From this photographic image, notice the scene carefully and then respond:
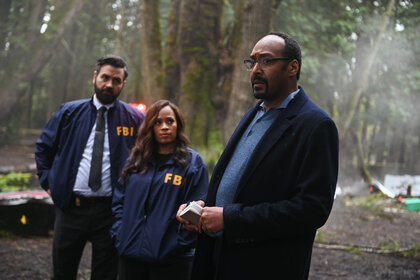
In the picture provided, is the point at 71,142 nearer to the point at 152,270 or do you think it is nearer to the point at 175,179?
the point at 175,179

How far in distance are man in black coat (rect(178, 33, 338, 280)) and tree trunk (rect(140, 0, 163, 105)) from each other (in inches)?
293

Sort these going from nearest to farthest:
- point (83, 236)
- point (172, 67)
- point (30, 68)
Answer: point (83, 236) < point (172, 67) < point (30, 68)

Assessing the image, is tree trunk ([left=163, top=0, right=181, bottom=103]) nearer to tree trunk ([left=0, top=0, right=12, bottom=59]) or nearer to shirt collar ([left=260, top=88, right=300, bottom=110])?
shirt collar ([left=260, top=88, right=300, bottom=110])

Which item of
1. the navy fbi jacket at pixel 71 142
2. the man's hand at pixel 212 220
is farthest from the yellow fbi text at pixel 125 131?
the man's hand at pixel 212 220

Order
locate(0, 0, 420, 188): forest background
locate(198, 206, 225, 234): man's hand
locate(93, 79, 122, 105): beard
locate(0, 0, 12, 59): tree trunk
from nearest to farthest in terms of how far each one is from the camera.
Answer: locate(198, 206, 225, 234): man's hand < locate(93, 79, 122, 105): beard < locate(0, 0, 420, 188): forest background < locate(0, 0, 12, 59): tree trunk

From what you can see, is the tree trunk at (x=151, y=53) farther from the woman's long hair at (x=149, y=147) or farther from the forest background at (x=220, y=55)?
the woman's long hair at (x=149, y=147)

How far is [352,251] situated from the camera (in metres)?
6.73

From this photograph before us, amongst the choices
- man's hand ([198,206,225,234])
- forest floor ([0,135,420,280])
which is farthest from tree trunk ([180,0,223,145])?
man's hand ([198,206,225,234])

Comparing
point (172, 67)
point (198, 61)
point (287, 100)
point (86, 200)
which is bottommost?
point (86, 200)

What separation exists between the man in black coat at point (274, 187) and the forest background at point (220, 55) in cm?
553

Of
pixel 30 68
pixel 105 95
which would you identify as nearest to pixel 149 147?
pixel 105 95

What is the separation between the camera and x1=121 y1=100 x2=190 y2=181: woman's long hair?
3.17 metres

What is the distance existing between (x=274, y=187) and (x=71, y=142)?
227cm

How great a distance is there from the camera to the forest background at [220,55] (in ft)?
29.5
